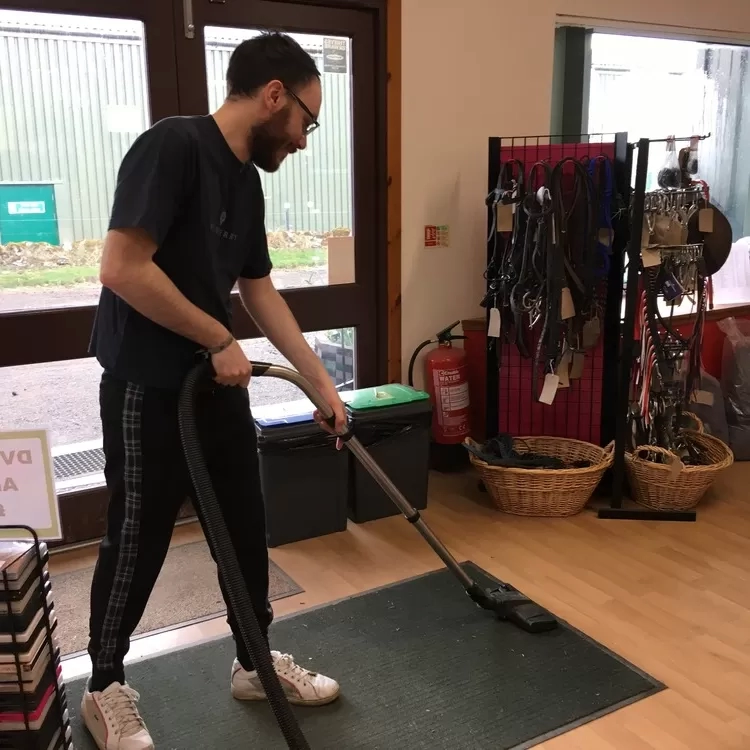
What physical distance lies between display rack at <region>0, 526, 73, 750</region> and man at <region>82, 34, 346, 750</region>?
0.20 m

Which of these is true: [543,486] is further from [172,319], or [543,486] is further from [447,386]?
[172,319]

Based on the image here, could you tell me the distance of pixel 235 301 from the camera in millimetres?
3172

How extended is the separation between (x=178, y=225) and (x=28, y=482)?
0.58 metres

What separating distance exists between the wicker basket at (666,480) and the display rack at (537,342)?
0.66ft

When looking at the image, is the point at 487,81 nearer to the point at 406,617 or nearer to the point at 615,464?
the point at 615,464

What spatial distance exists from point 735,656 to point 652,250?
1.52m

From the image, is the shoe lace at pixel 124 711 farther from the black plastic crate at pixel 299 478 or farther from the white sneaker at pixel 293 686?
the black plastic crate at pixel 299 478

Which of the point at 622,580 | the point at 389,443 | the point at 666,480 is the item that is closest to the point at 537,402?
the point at 666,480

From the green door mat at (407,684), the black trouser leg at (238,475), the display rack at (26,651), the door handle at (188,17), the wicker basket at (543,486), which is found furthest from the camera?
the wicker basket at (543,486)

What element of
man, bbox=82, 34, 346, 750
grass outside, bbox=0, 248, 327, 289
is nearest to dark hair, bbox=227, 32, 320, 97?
man, bbox=82, 34, 346, 750

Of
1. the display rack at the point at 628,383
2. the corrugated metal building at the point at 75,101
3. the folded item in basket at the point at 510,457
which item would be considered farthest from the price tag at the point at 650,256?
the corrugated metal building at the point at 75,101

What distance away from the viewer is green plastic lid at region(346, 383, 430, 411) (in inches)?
122

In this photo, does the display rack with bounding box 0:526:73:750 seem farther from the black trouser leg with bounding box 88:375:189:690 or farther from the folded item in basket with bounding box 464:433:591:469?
the folded item in basket with bounding box 464:433:591:469

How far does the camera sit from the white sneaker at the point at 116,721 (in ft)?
5.89
